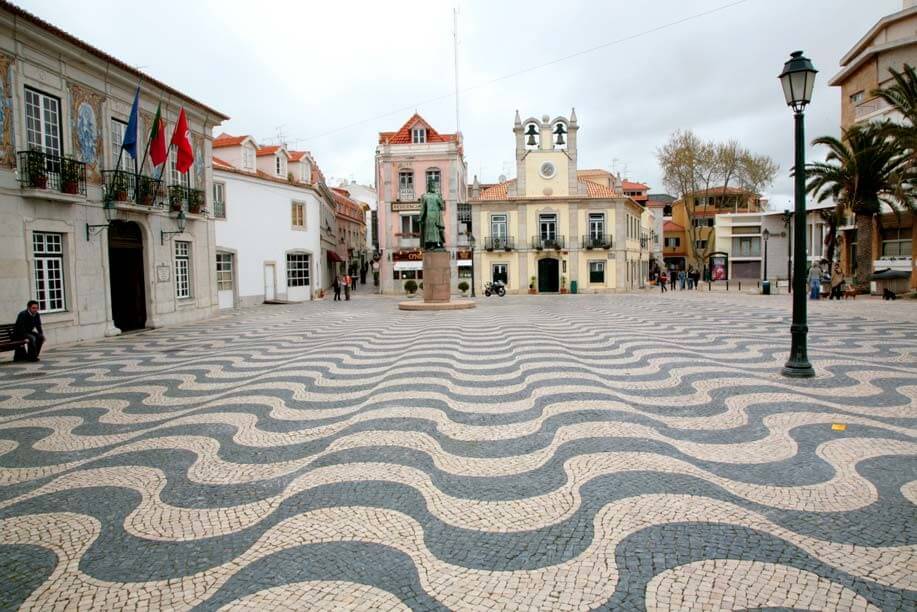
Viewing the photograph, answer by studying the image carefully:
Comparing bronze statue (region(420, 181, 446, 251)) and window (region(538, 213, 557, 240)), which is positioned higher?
window (region(538, 213, 557, 240))

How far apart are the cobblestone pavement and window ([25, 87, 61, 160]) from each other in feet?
24.3

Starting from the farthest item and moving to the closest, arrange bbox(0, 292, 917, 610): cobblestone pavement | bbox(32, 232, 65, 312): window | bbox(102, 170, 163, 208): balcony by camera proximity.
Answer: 1. bbox(102, 170, 163, 208): balcony
2. bbox(32, 232, 65, 312): window
3. bbox(0, 292, 917, 610): cobblestone pavement

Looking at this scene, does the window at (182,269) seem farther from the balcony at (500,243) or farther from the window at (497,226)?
the window at (497,226)

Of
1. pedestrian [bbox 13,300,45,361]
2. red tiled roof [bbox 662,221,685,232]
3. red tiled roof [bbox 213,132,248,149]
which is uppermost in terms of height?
red tiled roof [bbox 213,132,248,149]

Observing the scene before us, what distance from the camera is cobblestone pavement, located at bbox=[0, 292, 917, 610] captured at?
3.08 meters

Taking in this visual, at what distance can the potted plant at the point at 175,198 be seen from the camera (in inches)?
734

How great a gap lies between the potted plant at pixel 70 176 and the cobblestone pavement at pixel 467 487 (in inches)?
267

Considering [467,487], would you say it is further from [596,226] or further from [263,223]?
[596,226]

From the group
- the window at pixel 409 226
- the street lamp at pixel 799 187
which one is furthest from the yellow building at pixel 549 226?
the street lamp at pixel 799 187

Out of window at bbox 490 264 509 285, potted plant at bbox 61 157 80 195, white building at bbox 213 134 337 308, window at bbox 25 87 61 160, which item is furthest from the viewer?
window at bbox 490 264 509 285

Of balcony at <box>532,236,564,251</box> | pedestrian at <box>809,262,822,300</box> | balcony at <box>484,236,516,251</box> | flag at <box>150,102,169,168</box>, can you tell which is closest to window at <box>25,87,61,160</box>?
flag at <box>150,102,169,168</box>

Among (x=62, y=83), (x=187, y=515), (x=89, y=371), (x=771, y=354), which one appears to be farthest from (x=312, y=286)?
(x=187, y=515)

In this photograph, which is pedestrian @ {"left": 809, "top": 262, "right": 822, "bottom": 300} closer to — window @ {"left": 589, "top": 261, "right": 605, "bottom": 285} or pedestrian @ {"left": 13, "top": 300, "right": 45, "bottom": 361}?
window @ {"left": 589, "top": 261, "right": 605, "bottom": 285}

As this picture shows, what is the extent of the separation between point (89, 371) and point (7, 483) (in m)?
6.10
